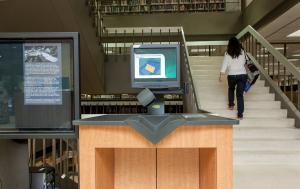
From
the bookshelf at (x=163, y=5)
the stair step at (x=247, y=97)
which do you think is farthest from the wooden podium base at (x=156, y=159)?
the bookshelf at (x=163, y=5)

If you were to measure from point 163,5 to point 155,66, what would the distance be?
9.82 m

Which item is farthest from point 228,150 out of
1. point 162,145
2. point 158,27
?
point 158,27

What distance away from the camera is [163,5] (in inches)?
463

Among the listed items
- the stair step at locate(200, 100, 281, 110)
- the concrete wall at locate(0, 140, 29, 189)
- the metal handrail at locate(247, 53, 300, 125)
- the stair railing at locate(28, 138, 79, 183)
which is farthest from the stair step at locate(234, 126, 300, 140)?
the concrete wall at locate(0, 140, 29, 189)

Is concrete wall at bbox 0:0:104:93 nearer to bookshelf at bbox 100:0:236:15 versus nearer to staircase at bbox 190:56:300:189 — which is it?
staircase at bbox 190:56:300:189

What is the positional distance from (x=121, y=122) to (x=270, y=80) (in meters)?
5.84

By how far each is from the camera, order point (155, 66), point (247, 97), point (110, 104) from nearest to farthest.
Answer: point (155, 66) → point (247, 97) → point (110, 104)

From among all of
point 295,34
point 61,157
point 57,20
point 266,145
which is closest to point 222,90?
point 266,145

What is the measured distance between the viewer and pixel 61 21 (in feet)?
21.2

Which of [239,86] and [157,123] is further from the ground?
[239,86]

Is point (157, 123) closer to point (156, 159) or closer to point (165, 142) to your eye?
point (165, 142)

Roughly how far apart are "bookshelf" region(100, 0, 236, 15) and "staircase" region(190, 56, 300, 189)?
4.81 m

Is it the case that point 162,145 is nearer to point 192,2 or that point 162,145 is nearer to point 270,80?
point 270,80

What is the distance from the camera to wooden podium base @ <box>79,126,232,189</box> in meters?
1.86
